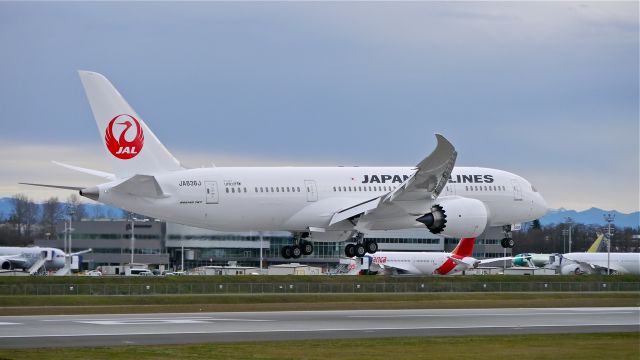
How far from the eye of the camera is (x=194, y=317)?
5256cm

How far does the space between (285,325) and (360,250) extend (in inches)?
837

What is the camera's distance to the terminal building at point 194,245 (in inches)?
4400

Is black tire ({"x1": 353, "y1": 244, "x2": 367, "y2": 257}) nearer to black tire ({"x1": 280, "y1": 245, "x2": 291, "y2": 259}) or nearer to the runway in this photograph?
black tire ({"x1": 280, "y1": 245, "x2": 291, "y2": 259})

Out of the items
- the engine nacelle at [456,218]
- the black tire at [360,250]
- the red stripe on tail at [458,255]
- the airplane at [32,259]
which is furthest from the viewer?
the airplane at [32,259]

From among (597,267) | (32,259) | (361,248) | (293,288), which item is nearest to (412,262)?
(597,267)

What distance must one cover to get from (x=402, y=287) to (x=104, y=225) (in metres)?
69.6

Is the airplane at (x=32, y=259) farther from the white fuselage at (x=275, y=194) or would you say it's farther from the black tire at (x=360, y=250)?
the black tire at (x=360, y=250)

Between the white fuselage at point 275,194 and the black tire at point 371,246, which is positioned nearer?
the white fuselage at point 275,194

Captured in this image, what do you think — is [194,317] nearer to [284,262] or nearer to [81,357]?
[81,357]

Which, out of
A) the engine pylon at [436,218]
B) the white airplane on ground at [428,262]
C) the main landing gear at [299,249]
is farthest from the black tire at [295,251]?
the white airplane on ground at [428,262]

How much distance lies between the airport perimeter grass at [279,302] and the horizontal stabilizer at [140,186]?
629cm

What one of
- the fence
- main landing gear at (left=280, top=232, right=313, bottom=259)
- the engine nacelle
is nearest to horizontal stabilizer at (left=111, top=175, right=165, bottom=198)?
main landing gear at (left=280, top=232, right=313, bottom=259)

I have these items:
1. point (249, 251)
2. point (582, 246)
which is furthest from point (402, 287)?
point (582, 246)

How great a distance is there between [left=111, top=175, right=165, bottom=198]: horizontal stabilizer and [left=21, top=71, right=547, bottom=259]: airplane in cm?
6
